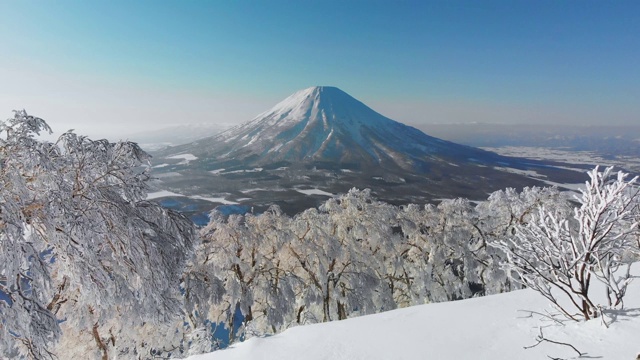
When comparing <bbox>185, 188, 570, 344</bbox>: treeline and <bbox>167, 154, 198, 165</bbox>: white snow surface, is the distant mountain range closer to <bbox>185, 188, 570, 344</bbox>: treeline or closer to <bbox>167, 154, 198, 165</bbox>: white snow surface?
<bbox>167, 154, 198, 165</bbox>: white snow surface

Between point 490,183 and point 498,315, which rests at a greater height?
point 498,315

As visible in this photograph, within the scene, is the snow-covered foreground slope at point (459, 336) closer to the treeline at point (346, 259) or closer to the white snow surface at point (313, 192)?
the treeline at point (346, 259)

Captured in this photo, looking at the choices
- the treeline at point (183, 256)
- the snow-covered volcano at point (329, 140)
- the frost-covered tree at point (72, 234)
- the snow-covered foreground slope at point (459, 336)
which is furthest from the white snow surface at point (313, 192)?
the snow-covered foreground slope at point (459, 336)

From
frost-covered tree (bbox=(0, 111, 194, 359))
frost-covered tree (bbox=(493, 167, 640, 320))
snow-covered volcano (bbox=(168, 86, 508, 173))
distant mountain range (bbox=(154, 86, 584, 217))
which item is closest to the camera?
frost-covered tree (bbox=(493, 167, 640, 320))

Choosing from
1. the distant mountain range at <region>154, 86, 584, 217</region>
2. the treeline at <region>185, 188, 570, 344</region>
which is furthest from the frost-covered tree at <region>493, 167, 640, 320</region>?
the distant mountain range at <region>154, 86, 584, 217</region>

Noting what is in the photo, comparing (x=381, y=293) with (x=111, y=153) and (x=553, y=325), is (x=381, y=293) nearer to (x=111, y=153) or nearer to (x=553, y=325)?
(x=553, y=325)

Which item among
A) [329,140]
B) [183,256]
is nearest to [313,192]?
[329,140]

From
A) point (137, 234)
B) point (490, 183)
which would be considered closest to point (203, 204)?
point (137, 234)

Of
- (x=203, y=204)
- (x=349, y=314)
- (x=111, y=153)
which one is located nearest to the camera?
(x=111, y=153)
